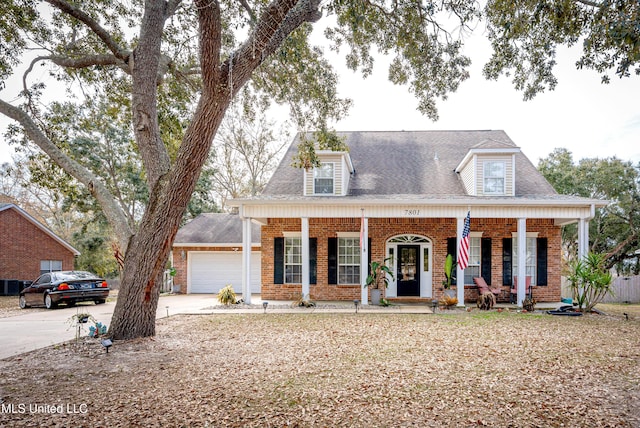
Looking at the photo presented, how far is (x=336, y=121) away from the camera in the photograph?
1074 centimetres

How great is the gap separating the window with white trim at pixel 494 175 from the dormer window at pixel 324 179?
5.37 metres

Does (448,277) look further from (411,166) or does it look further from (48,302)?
(48,302)

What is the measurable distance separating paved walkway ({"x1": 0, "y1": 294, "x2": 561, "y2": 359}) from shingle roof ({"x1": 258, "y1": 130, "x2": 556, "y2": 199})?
3833mm

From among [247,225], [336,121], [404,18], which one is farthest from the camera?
[247,225]

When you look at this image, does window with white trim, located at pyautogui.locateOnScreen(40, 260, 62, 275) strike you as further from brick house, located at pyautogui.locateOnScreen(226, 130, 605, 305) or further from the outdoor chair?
the outdoor chair

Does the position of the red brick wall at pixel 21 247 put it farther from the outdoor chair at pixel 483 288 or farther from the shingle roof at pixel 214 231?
the outdoor chair at pixel 483 288

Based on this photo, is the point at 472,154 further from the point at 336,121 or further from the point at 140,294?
the point at 140,294

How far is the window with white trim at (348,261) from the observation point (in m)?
13.9

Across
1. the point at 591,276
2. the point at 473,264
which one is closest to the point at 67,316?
the point at 473,264

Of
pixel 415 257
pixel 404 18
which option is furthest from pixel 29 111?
pixel 415 257

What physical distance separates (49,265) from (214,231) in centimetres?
929

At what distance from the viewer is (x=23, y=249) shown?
62.2 feet

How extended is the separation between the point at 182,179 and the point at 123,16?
6.00 meters

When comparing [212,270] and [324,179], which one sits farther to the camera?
[212,270]
